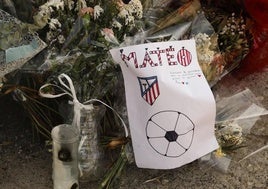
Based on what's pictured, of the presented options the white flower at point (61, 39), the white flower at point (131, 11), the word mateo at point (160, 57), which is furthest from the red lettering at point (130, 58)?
the white flower at point (61, 39)

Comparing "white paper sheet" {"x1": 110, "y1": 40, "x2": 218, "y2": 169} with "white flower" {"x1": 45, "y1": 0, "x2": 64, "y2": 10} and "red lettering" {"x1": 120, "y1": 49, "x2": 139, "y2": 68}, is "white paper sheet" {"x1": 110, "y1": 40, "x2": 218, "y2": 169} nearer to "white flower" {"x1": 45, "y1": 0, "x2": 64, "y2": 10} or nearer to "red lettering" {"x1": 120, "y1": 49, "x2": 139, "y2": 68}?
"red lettering" {"x1": 120, "y1": 49, "x2": 139, "y2": 68}

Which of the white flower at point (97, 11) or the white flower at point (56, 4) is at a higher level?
the white flower at point (56, 4)

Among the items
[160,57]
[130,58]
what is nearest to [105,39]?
[130,58]

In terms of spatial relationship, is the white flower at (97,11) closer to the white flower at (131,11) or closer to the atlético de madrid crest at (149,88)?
the white flower at (131,11)

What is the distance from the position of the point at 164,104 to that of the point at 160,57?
185 mm

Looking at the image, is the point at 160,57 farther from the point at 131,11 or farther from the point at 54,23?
the point at 54,23

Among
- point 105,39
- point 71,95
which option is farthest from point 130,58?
point 71,95

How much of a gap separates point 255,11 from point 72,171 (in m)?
1.15

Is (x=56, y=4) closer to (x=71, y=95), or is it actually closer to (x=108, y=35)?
(x=108, y=35)

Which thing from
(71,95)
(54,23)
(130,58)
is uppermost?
(54,23)

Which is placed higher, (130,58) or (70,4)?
(70,4)

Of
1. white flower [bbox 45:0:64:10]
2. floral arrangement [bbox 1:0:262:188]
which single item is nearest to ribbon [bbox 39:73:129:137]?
floral arrangement [bbox 1:0:262:188]

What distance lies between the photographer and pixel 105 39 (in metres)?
2.15

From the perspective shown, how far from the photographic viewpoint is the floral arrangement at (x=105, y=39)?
2.14 m
